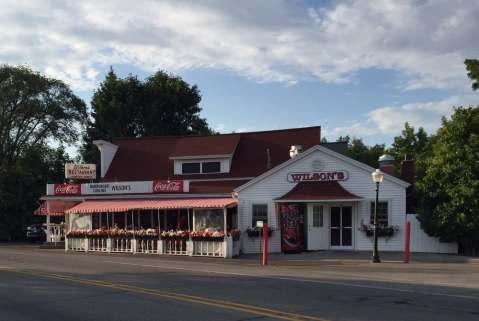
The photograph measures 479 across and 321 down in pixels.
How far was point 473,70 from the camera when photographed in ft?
89.1

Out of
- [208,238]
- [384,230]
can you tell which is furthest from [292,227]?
[384,230]

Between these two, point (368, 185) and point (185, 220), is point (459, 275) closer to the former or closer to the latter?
point (368, 185)

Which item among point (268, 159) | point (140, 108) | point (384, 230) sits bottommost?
point (384, 230)

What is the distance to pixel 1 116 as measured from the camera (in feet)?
167

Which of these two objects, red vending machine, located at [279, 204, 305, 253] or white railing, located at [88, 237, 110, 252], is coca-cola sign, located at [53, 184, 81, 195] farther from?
red vending machine, located at [279, 204, 305, 253]

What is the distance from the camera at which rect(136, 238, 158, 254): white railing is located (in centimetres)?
2783

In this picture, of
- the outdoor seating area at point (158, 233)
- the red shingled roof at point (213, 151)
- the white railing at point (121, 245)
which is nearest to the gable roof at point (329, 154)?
the outdoor seating area at point (158, 233)

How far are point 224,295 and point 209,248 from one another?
13628mm

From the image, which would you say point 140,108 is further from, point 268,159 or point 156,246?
point 156,246

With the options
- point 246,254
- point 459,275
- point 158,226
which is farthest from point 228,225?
point 459,275

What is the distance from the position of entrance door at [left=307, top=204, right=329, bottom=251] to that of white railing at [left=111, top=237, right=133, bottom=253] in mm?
8931

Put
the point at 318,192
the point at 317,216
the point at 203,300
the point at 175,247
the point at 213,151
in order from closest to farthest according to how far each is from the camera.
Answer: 1. the point at 203,300
2. the point at 318,192
3. the point at 317,216
4. the point at 175,247
5. the point at 213,151

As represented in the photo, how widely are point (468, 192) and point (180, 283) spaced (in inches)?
538

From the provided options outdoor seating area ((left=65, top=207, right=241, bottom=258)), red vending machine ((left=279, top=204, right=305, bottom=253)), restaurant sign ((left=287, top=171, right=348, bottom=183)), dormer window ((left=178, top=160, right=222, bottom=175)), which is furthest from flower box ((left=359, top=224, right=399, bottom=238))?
dormer window ((left=178, top=160, right=222, bottom=175))
